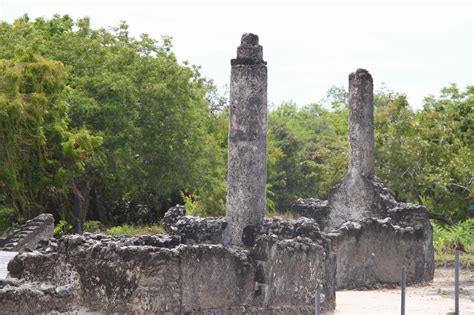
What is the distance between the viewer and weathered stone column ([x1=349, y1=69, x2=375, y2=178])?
24469 mm

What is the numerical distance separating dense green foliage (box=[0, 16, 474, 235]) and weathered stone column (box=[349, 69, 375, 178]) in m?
3.99

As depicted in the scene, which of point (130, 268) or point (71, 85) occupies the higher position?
point (71, 85)

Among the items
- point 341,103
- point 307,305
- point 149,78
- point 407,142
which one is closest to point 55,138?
point 149,78

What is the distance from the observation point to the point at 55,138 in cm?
3481

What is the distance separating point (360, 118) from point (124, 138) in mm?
14178

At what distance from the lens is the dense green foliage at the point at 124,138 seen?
107 ft

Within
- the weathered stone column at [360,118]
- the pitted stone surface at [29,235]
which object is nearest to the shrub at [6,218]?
the pitted stone surface at [29,235]

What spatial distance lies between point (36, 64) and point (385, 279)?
1496cm

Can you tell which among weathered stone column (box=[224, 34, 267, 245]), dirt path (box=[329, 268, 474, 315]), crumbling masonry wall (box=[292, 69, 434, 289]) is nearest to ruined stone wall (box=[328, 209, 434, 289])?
crumbling masonry wall (box=[292, 69, 434, 289])

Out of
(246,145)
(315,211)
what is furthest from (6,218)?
(246,145)

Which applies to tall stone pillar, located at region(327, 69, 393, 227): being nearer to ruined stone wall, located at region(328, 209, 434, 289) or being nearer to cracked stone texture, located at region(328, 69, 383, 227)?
cracked stone texture, located at region(328, 69, 383, 227)

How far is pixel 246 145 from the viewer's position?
17.9 metres

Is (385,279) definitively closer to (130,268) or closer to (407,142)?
(130,268)

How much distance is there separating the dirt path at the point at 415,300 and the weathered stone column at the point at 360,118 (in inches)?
128
